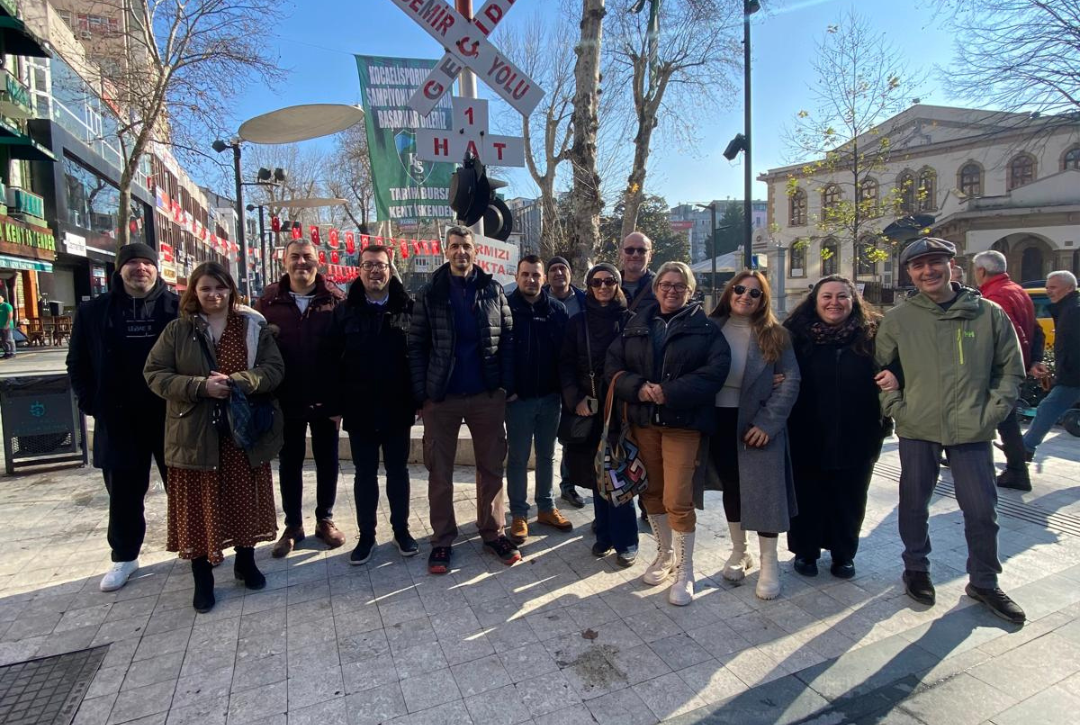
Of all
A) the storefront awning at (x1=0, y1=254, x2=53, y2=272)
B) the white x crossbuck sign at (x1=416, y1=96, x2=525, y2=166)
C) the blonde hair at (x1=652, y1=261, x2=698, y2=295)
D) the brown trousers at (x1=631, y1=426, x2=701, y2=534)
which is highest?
the storefront awning at (x1=0, y1=254, x2=53, y2=272)

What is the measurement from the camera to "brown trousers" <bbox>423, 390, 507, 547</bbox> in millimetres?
3859

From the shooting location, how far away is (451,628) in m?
3.16

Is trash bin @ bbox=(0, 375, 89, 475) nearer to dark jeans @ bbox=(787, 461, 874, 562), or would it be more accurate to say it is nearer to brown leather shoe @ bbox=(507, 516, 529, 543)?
brown leather shoe @ bbox=(507, 516, 529, 543)

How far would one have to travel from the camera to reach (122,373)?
3465mm

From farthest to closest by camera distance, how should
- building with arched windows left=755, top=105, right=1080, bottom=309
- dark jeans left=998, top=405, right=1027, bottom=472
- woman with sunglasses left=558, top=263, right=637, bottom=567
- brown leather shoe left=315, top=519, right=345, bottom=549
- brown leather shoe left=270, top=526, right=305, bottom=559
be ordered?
1. building with arched windows left=755, top=105, right=1080, bottom=309
2. dark jeans left=998, top=405, right=1027, bottom=472
3. brown leather shoe left=315, top=519, right=345, bottom=549
4. brown leather shoe left=270, top=526, right=305, bottom=559
5. woman with sunglasses left=558, top=263, right=637, bottom=567

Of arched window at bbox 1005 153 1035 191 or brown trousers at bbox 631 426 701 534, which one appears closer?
brown trousers at bbox 631 426 701 534

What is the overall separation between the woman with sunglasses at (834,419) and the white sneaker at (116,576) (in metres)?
4.18

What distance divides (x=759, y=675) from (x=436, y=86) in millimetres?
4455

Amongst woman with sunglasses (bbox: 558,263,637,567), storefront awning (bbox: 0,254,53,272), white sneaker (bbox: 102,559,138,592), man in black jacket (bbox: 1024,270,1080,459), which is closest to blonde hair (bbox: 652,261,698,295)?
woman with sunglasses (bbox: 558,263,637,567)

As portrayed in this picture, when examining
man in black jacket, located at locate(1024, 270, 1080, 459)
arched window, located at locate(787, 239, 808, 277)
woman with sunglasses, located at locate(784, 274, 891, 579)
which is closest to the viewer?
woman with sunglasses, located at locate(784, 274, 891, 579)

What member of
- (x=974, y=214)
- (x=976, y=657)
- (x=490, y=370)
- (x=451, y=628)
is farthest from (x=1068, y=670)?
(x=974, y=214)

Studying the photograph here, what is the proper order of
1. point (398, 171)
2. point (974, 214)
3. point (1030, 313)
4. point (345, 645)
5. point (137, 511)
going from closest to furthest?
point (345, 645)
point (137, 511)
point (1030, 313)
point (398, 171)
point (974, 214)

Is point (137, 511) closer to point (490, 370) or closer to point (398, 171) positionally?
point (490, 370)

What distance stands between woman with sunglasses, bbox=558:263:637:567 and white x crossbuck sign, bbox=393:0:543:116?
1.83m
